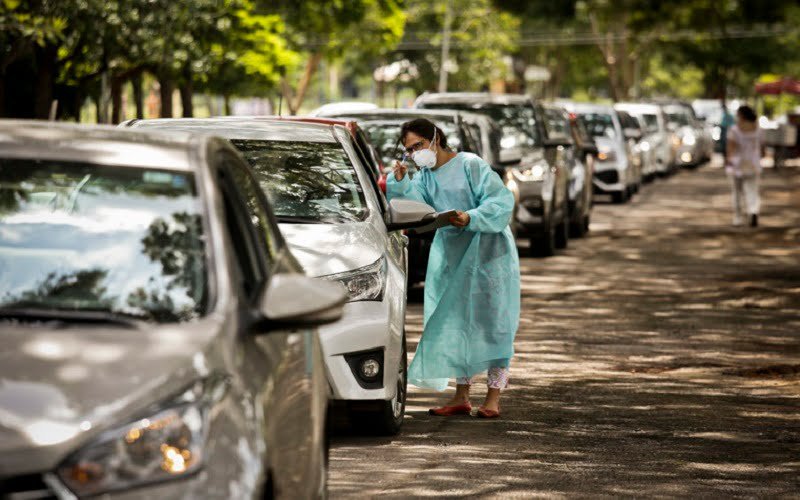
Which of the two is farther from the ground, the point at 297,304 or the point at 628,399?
the point at 297,304

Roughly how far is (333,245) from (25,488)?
491cm

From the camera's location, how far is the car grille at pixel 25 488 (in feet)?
12.2

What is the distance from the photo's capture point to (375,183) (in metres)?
9.57

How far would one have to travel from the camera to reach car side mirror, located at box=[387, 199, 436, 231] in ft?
27.9

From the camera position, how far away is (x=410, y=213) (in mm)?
8500

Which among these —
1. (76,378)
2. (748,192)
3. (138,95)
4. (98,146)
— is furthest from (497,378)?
(138,95)

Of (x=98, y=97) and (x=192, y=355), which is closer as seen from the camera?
(x=192, y=355)

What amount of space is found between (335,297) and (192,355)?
712 millimetres

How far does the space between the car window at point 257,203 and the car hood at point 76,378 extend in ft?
3.39

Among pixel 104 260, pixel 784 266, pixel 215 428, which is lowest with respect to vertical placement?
pixel 784 266

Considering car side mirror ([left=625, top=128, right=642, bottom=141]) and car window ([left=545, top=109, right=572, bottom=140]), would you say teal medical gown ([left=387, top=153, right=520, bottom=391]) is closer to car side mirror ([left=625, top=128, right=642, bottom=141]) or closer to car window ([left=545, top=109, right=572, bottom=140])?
car window ([left=545, top=109, right=572, bottom=140])

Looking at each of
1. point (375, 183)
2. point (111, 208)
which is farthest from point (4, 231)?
point (375, 183)

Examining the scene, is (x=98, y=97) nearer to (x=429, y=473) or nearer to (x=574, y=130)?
(x=574, y=130)

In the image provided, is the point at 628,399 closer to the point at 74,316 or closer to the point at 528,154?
the point at 74,316
